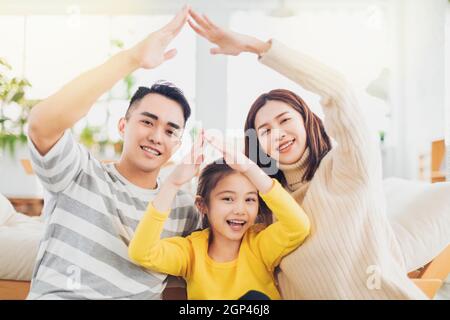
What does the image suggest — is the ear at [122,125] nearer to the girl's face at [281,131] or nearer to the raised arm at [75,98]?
the raised arm at [75,98]

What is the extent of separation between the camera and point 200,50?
0.95 metres

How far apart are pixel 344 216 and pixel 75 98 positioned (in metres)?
0.51

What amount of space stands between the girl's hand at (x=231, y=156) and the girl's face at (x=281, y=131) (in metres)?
0.10

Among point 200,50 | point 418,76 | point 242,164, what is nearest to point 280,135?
point 242,164

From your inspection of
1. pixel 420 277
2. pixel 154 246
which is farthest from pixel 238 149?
pixel 420 277

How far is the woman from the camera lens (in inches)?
32.9

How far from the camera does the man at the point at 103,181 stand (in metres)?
0.81

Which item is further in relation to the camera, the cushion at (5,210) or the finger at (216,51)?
the cushion at (5,210)

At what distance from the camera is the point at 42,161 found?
0.82 m

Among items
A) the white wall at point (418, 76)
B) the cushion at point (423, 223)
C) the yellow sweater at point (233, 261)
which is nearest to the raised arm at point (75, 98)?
the yellow sweater at point (233, 261)

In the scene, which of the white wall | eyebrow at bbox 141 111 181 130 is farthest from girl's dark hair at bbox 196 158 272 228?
the white wall

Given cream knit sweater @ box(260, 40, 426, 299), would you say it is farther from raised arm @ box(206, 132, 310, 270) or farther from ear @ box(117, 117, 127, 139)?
ear @ box(117, 117, 127, 139)

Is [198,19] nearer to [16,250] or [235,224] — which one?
[235,224]

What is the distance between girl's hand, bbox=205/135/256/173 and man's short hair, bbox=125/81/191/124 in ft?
0.39
